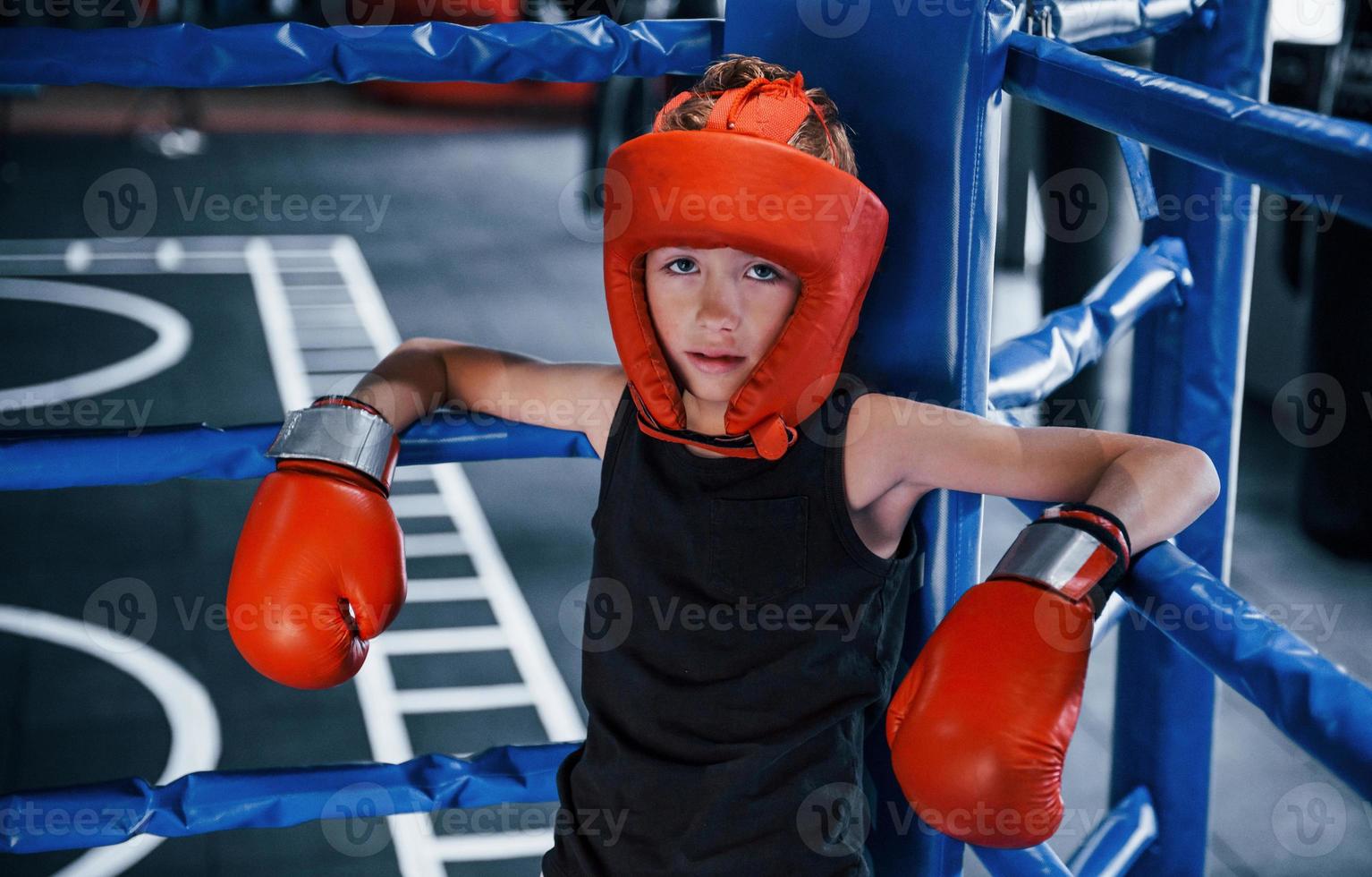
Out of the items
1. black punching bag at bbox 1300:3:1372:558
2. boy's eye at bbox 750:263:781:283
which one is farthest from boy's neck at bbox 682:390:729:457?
black punching bag at bbox 1300:3:1372:558

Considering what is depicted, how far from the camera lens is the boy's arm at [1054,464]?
882 millimetres

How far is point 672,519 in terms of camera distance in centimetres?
112

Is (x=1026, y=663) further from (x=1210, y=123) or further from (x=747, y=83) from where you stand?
(x=747, y=83)

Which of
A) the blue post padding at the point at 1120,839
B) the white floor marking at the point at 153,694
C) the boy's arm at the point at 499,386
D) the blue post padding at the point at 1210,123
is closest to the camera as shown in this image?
the blue post padding at the point at 1210,123

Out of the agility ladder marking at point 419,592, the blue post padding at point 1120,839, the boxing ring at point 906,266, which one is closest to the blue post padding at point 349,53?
the boxing ring at point 906,266

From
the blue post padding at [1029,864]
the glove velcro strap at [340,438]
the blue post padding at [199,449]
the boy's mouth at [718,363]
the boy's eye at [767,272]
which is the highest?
the boy's eye at [767,272]

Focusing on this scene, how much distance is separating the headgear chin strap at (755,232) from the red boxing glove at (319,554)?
0.24m

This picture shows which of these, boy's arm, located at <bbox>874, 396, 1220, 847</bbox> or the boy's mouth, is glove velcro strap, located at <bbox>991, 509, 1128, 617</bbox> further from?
the boy's mouth

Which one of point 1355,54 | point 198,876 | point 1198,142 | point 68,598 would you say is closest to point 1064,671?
point 1198,142

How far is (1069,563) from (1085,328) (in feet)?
1.65

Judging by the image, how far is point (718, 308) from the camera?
1051 mm

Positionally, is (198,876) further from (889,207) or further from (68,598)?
(889,207)

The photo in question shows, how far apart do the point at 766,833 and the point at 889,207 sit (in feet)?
1.68

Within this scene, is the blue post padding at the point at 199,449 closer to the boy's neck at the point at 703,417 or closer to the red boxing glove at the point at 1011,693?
the boy's neck at the point at 703,417
